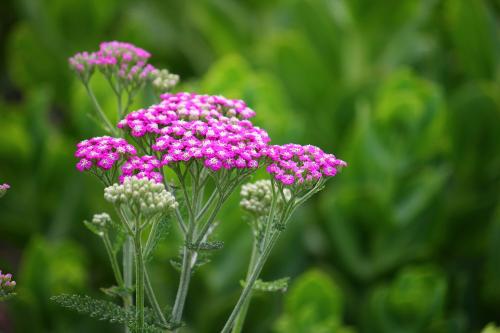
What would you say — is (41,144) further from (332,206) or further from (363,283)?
(363,283)

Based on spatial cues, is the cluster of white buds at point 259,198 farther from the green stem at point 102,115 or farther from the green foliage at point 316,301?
the green foliage at point 316,301

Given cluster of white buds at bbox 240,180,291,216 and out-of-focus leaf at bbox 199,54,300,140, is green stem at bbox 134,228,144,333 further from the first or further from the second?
out-of-focus leaf at bbox 199,54,300,140

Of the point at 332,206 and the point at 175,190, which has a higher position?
the point at 332,206

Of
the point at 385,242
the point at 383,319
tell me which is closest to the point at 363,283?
the point at 385,242

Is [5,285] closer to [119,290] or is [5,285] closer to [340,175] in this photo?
[119,290]

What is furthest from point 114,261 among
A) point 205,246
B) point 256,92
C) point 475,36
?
point 475,36

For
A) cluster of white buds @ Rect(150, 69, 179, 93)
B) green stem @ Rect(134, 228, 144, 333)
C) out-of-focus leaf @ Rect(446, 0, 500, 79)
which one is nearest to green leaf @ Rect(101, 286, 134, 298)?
green stem @ Rect(134, 228, 144, 333)
